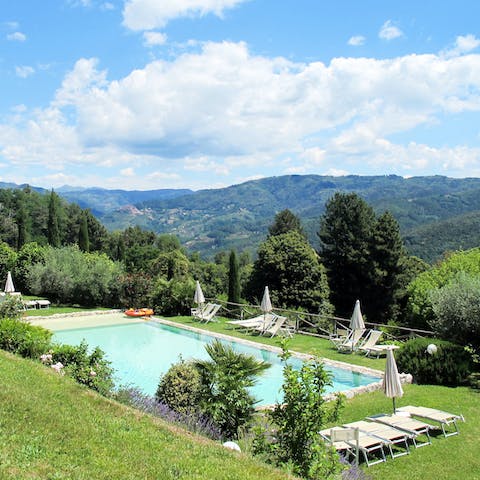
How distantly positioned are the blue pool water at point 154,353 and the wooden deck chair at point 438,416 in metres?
2.85

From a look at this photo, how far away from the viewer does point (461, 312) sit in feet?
36.1

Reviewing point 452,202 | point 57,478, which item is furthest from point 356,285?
point 452,202

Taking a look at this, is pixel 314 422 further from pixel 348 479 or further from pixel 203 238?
pixel 203 238

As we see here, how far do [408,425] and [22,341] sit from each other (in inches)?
250

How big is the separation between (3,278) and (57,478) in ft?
79.5

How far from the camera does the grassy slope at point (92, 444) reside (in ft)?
13.3

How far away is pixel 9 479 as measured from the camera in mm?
3631

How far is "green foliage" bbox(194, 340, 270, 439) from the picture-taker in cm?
646

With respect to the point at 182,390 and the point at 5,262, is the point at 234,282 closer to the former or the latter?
the point at 5,262

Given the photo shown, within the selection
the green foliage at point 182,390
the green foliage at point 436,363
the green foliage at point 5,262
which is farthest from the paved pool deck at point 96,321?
the green foliage at point 5,262

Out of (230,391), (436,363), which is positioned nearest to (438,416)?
(436,363)

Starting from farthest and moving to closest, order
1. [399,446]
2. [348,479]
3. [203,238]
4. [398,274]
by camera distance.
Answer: [203,238] → [398,274] → [399,446] → [348,479]

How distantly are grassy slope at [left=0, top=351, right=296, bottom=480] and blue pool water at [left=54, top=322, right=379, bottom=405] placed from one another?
12.5ft

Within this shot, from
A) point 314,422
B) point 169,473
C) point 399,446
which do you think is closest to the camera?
point 169,473
